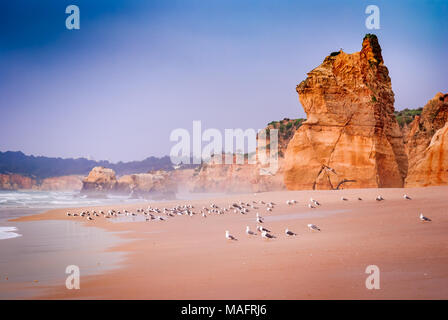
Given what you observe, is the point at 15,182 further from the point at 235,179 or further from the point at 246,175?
the point at 246,175

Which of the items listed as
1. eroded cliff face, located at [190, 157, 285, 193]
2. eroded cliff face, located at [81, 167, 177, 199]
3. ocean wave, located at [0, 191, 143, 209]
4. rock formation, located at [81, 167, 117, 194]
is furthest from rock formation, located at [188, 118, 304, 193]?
rock formation, located at [81, 167, 117, 194]

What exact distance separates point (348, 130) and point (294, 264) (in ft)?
70.7

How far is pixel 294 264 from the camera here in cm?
717

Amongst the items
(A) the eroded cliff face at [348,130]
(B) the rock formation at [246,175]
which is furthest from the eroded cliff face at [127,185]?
(A) the eroded cliff face at [348,130]

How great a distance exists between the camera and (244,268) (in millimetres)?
7164

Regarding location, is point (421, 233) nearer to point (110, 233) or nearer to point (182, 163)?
point (110, 233)

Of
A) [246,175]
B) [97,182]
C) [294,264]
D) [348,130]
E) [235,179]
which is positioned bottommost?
[235,179]

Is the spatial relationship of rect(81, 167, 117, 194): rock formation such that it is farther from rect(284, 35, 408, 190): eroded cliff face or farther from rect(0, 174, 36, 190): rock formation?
rect(0, 174, 36, 190): rock formation

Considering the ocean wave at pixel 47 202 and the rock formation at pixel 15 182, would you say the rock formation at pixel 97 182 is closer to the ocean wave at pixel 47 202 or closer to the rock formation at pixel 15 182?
the ocean wave at pixel 47 202

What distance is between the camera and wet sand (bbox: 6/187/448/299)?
18.1ft

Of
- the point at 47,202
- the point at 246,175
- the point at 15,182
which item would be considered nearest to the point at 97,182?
the point at 47,202

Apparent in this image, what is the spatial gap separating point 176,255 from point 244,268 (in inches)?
104

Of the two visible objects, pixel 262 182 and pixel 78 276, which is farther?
pixel 262 182
